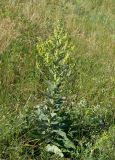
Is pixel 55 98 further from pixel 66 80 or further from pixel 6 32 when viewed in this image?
pixel 6 32

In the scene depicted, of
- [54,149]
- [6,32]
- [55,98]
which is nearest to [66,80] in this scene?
[55,98]

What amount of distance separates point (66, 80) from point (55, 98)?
74 cm

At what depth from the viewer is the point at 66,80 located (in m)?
5.08

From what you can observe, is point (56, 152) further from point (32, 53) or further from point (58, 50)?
point (32, 53)

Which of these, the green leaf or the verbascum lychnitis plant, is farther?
the green leaf

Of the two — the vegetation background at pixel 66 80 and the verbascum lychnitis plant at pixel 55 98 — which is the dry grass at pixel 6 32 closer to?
the vegetation background at pixel 66 80

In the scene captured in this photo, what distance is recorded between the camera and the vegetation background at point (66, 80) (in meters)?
4.39

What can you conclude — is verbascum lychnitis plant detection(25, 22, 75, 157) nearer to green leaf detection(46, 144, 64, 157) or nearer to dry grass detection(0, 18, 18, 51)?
green leaf detection(46, 144, 64, 157)

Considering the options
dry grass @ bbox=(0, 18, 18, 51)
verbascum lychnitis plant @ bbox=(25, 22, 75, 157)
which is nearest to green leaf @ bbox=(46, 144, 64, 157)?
verbascum lychnitis plant @ bbox=(25, 22, 75, 157)

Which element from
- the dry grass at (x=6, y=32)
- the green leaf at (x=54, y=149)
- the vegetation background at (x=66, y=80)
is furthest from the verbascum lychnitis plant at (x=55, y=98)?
the dry grass at (x=6, y=32)

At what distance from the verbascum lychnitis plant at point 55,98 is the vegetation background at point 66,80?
4.5 inches

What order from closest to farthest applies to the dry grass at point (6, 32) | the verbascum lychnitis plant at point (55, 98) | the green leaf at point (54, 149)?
the verbascum lychnitis plant at point (55, 98)
the green leaf at point (54, 149)
the dry grass at point (6, 32)

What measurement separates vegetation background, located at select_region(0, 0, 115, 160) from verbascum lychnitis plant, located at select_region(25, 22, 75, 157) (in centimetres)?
11

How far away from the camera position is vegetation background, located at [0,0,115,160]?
4.39 metres
